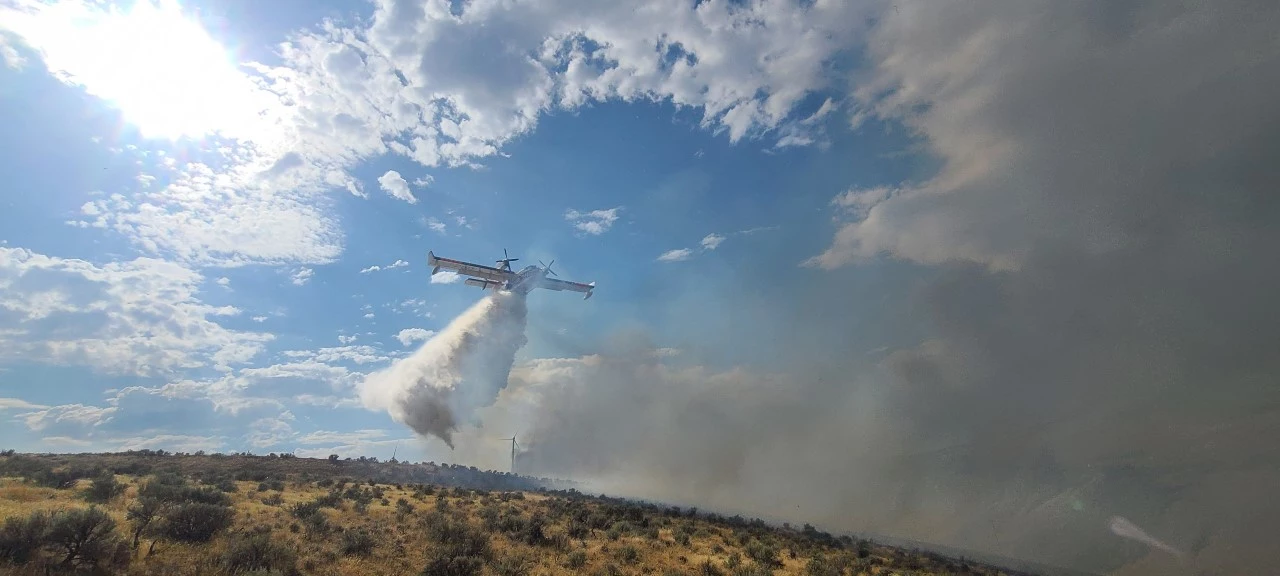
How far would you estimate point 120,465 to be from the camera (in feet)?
161

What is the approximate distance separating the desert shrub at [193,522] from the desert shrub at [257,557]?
12.4 feet

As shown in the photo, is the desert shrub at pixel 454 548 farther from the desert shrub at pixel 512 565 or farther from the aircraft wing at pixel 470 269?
the aircraft wing at pixel 470 269

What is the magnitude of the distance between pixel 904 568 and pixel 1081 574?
64.7 metres

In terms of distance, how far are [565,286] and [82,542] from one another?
74.9 m

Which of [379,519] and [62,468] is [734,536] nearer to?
[379,519]

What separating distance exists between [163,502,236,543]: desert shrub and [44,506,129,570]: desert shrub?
10.4ft

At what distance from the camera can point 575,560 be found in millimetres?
27953

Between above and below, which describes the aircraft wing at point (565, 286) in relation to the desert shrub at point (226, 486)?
above

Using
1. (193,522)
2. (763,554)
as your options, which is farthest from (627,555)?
(193,522)

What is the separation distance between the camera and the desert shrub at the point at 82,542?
808 inches

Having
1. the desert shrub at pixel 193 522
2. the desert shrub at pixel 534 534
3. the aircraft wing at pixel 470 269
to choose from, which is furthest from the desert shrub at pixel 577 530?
the aircraft wing at pixel 470 269

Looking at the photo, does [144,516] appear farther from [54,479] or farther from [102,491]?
[54,479]

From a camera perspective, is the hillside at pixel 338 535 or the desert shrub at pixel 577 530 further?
the desert shrub at pixel 577 530

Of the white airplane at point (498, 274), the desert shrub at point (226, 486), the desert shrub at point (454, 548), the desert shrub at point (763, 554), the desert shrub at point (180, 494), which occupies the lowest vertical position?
the desert shrub at point (763, 554)
